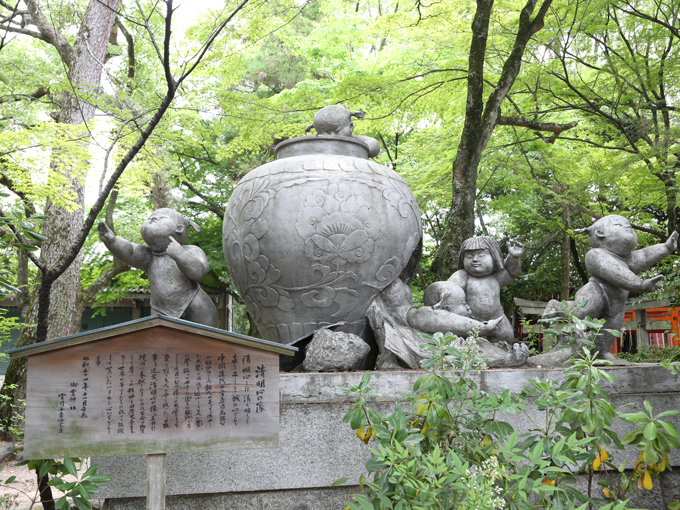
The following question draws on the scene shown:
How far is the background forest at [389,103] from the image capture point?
6.06m

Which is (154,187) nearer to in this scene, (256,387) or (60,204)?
(60,204)

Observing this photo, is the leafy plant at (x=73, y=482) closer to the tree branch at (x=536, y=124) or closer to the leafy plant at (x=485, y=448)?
the leafy plant at (x=485, y=448)

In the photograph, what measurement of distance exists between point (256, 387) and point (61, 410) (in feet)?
2.57

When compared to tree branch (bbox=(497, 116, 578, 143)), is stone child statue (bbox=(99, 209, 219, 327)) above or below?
below

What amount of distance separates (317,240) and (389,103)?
190 inches

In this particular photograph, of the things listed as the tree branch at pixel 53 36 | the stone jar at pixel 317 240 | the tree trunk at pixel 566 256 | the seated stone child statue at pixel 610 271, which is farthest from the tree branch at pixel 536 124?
the tree branch at pixel 53 36

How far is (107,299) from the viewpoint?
12352mm

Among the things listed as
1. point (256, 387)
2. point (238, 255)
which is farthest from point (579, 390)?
point (238, 255)

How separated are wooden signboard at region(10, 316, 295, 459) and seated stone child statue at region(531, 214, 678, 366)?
250cm

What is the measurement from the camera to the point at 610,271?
386 cm

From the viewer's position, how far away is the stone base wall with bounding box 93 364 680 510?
2.99 metres

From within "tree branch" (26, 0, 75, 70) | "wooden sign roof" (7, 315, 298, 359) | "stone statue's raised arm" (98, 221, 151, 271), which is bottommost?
"wooden sign roof" (7, 315, 298, 359)

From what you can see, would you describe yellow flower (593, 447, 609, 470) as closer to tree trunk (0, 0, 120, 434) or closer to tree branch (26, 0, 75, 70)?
tree trunk (0, 0, 120, 434)

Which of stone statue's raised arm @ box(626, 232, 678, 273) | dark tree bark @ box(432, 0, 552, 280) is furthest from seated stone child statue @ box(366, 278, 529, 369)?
dark tree bark @ box(432, 0, 552, 280)
